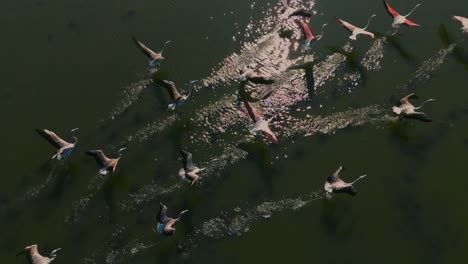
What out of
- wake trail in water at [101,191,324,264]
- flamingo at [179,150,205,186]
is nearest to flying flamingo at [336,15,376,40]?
wake trail in water at [101,191,324,264]

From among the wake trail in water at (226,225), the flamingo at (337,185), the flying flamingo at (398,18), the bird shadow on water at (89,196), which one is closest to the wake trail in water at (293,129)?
the bird shadow on water at (89,196)

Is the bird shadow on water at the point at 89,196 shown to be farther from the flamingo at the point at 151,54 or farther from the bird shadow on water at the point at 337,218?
the bird shadow on water at the point at 337,218

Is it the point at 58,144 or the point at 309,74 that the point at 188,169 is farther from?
the point at 309,74

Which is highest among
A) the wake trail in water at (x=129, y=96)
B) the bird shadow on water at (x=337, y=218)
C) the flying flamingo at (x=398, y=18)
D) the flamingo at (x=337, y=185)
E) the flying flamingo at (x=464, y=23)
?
the wake trail in water at (x=129, y=96)

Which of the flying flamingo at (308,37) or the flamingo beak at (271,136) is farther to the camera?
the flying flamingo at (308,37)

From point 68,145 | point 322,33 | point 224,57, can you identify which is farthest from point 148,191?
point 322,33

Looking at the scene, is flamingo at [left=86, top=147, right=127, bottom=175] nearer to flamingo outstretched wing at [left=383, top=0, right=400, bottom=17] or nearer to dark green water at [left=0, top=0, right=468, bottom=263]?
dark green water at [left=0, top=0, right=468, bottom=263]

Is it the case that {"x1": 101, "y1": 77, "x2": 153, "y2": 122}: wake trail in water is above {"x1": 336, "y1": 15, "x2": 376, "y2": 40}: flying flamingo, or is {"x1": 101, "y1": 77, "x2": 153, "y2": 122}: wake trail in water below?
above

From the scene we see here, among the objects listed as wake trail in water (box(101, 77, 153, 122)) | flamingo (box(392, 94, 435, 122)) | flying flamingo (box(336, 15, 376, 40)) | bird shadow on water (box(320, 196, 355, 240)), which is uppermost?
wake trail in water (box(101, 77, 153, 122))
